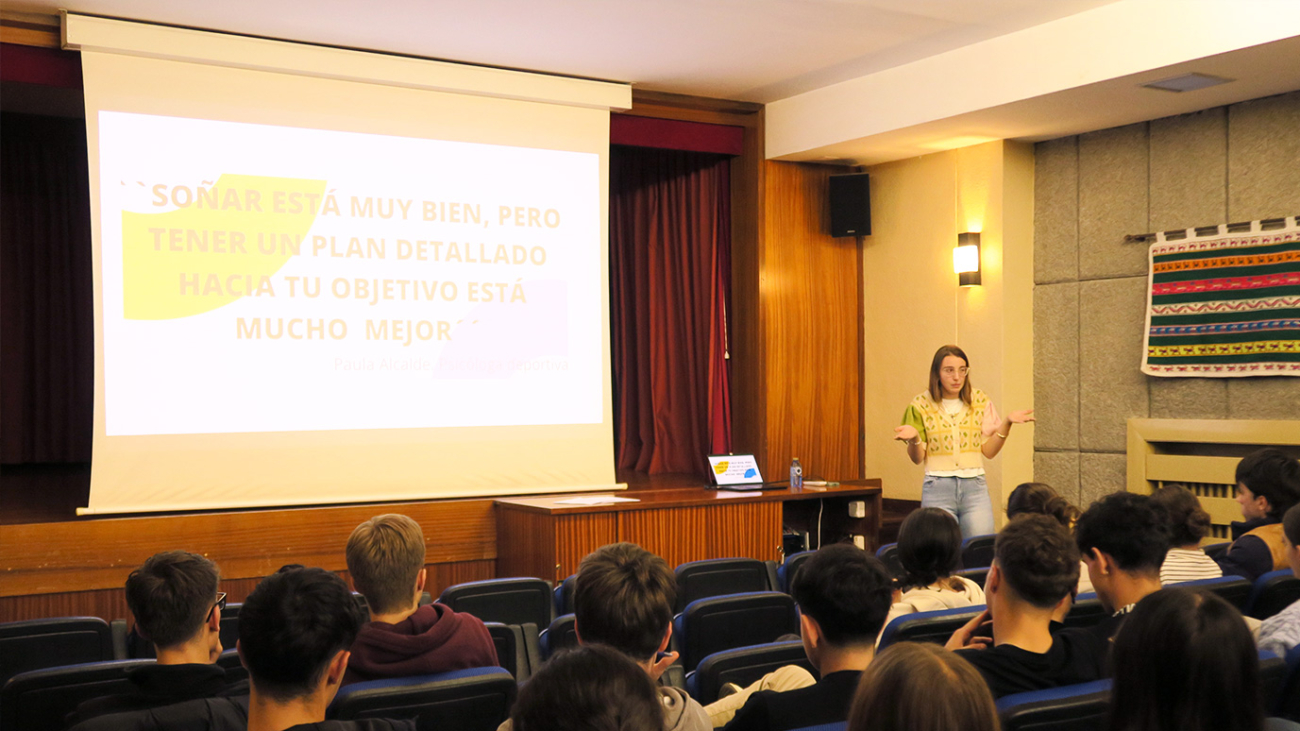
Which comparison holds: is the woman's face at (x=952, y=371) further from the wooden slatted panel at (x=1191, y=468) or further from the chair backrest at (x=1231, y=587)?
the chair backrest at (x=1231, y=587)

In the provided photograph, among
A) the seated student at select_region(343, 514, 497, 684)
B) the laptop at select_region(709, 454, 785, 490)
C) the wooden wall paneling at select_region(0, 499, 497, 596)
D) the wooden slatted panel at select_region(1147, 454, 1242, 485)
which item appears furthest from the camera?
the laptop at select_region(709, 454, 785, 490)

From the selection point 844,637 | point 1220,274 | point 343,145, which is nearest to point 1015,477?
point 1220,274

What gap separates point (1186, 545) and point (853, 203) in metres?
4.59

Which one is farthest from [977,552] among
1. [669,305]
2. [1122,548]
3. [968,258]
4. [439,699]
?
[669,305]

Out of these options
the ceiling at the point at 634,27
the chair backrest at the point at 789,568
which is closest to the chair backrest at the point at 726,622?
the chair backrest at the point at 789,568

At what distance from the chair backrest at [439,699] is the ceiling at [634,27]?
4134 mm

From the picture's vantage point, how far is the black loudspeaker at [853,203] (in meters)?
7.57

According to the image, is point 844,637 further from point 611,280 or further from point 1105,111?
point 611,280

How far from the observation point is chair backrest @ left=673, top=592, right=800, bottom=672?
121 inches

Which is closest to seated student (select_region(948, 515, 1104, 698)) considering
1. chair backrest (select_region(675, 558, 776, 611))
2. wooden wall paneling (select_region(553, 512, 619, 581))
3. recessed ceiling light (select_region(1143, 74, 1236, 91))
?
chair backrest (select_region(675, 558, 776, 611))

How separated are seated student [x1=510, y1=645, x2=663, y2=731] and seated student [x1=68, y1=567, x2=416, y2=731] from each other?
0.75 metres

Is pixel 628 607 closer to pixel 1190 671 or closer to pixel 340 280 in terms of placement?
pixel 1190 671

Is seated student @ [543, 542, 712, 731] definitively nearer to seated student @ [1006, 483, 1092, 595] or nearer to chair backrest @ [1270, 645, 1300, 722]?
chair backrest @ [1270, 645, 1300, 722]

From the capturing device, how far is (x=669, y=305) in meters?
8.39
